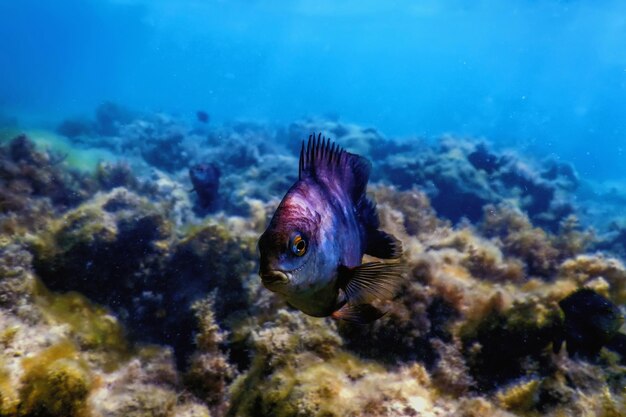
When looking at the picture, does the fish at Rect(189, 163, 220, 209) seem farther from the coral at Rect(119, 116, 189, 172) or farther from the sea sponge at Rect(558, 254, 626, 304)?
the coral at Rect(119, 116, 189, 172)

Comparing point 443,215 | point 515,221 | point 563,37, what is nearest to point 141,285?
point 515,221

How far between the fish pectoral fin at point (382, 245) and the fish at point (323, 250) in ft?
0.30

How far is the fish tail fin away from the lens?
74.4 inches

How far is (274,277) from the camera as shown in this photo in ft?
3.58

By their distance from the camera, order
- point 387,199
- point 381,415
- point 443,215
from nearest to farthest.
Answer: point 381,415 < point 387,199 < point 443,215

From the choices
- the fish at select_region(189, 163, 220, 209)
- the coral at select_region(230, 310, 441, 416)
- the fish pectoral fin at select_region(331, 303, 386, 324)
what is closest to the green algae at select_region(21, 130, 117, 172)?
the fish at select_region(189, 163, 220, 209)

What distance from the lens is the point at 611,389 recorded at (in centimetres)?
293

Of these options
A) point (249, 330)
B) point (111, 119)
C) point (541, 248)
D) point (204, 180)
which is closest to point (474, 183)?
point (541, 248)

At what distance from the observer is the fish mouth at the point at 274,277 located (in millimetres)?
1088

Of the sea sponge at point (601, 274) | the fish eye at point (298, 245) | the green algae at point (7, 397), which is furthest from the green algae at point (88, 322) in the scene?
the sea sponge at point (601, 274)

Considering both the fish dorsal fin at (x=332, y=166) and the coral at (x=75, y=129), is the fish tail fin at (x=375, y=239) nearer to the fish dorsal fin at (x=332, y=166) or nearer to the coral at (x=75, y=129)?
the fish dorsal fin at (x=332, y=166)

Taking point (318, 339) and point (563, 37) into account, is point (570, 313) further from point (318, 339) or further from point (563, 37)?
point (563, 37)

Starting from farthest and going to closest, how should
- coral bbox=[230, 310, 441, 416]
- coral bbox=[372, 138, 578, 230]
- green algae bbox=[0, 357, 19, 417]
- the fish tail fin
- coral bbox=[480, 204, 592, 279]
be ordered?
coral bbox=[372, 138, 578, 230], coral bbox=[480, 204, 592, 279], green algae bbox=[0, 357, 19, 417], coral bbox=[230, 310, 441, 416], the fish tail fin

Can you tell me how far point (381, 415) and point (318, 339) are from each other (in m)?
0.81
